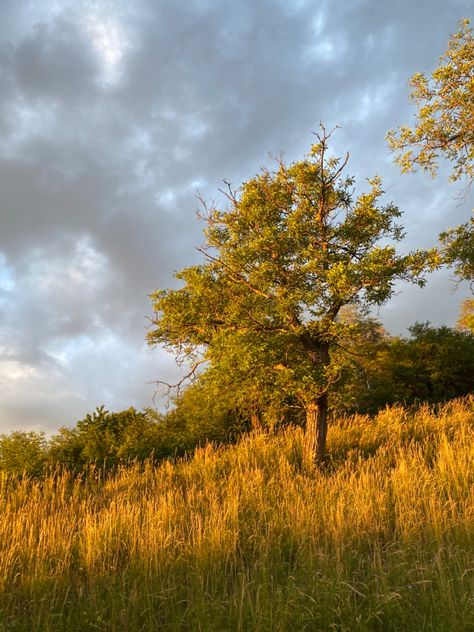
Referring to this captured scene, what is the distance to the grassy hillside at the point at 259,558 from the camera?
15.3ft

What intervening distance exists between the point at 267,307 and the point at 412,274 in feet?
11.8

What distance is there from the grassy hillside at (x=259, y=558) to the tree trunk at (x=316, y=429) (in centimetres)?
177

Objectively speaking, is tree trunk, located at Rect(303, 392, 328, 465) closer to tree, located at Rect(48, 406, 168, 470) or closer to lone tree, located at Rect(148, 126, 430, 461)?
lone tree, located at Rect(148, 126, 430, 461)

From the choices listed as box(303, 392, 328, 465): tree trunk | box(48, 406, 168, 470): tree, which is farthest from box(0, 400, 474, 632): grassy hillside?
box(48, 406, 168, 470): tree

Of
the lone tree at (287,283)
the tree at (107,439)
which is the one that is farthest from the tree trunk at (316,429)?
the tree at (107,439)

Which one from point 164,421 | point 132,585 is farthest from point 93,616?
point 164,421

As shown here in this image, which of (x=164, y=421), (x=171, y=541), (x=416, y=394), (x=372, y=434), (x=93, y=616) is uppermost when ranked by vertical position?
(x=416, y=394)

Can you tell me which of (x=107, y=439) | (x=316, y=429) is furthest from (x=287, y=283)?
(x=107, y=439)

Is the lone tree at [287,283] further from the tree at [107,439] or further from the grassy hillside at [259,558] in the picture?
the tree at [107,439]

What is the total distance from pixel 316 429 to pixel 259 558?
6287 mm

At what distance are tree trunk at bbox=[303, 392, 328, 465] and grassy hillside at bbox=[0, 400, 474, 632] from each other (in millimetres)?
1766

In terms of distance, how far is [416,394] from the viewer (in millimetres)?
23266

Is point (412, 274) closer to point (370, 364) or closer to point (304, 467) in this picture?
point (304, 467)

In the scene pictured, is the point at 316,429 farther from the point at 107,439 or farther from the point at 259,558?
the point at 107,439
